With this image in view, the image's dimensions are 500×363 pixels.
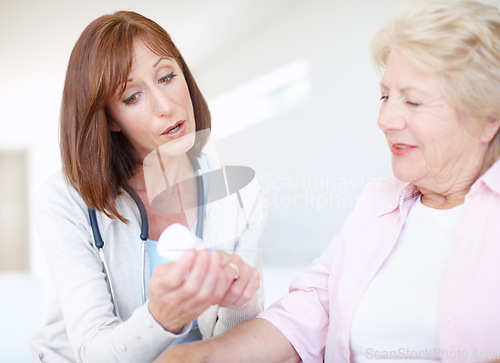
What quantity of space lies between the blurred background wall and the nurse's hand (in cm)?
29

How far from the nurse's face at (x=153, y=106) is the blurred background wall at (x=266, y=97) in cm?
13

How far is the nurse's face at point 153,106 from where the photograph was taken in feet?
2.79

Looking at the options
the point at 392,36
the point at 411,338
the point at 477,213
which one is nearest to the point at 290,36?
the point at 392,36

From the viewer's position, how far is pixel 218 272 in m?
0.68

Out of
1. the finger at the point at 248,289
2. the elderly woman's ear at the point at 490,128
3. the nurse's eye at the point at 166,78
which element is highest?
the nurse's eye at the point at 166,78

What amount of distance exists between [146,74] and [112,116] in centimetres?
12

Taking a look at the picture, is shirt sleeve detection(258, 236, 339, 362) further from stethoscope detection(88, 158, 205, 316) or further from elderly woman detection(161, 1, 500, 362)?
stethoscope detection(88, 158, 205, 316)

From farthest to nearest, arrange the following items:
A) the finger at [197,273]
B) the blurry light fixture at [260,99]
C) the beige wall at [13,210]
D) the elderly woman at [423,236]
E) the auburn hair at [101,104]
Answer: the beige wall at [13,210], the blurry light fixture at [260,99], the auburn hair at [101,104], the elderly woman at [423,236], the finger at [197,273]

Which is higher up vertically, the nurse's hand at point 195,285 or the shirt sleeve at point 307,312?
the nurse's hand at point 195,285

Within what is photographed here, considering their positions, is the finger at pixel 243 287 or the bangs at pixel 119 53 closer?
the finger at pixel 243 287

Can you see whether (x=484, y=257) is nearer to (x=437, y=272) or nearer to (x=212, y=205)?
(x=437, y=272)

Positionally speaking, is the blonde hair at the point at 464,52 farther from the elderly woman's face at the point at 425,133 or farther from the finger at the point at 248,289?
the finger at the point at 248,289

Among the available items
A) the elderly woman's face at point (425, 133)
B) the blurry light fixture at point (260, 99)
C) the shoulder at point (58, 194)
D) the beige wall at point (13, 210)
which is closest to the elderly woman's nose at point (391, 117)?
the elderly woman's face at point (425, 133)

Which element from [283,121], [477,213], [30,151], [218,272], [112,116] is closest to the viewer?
[218,272]
